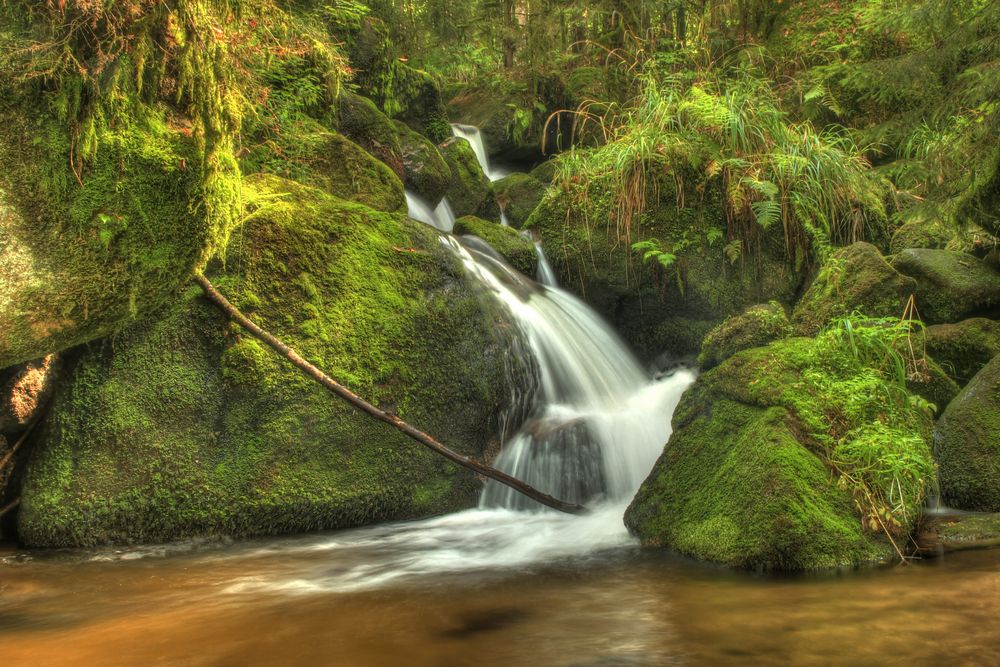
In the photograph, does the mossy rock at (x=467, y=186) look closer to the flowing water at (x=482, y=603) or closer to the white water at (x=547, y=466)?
the white water at (x=547, y=466)

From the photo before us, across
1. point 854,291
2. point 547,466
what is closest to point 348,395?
point 547,466

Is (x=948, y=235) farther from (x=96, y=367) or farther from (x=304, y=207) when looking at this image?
(x=96, y=367)

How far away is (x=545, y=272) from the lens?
27.0 ft

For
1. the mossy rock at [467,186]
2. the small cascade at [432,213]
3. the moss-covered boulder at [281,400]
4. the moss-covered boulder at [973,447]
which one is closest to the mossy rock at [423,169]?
the small cascade at [432,213]

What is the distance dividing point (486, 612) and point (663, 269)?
5297mm

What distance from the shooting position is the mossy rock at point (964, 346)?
556 centimetres

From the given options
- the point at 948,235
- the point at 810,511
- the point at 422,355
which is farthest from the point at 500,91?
the point at 810,511

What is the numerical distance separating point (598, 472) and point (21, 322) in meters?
3.71

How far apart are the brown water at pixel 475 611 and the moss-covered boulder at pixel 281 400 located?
39cm

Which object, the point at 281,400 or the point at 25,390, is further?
the point at 281,400

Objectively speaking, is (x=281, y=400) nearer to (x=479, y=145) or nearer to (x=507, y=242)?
(x=507, y=242)

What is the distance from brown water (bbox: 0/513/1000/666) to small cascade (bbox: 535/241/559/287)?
14.6 ft

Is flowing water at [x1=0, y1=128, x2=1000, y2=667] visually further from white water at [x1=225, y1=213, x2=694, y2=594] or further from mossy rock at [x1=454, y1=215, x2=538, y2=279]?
mossy rock at [x1=454, y1=215, x2=538, y2=279]

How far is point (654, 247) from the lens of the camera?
7.61 metres
